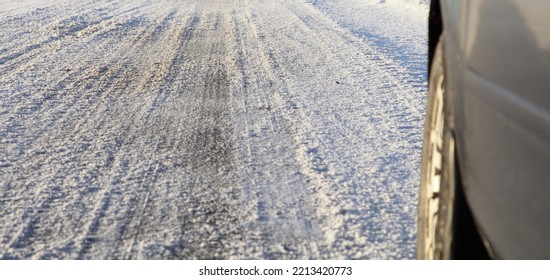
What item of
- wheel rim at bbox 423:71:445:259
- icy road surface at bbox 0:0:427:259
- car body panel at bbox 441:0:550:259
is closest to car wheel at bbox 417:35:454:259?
wheel rim at bbox 423:71:445:259

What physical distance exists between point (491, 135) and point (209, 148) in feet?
8.84

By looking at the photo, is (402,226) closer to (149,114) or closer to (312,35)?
(149,114)

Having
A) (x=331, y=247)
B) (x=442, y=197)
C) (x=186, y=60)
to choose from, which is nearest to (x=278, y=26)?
(x=186, y=60)

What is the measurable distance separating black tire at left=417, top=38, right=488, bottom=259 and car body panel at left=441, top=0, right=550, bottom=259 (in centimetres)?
6

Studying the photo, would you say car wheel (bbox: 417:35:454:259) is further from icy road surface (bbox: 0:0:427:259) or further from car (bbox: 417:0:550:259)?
icy road surface (bbox: 0:0:427:259)

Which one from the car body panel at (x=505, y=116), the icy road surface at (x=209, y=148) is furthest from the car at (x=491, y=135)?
the icy road surface at (x=209, y=148)

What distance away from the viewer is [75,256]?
2828 millimetres

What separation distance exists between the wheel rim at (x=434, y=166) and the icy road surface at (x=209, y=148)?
1.70 ft

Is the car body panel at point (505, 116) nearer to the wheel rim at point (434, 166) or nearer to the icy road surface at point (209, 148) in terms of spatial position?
the wheel rim at point (434, 166)

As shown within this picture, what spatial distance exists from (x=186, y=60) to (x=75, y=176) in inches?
163

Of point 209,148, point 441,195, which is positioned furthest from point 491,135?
point 209,148

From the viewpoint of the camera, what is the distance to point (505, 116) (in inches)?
71.3

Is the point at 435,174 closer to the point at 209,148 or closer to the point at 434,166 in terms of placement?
the point at 434,166

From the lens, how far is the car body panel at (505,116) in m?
1.62
